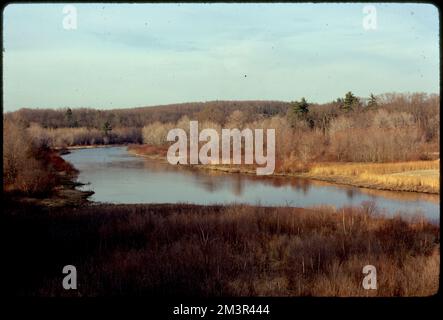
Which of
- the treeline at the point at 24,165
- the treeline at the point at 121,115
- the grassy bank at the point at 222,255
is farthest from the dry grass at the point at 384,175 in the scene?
the treeline at the point at 24,165

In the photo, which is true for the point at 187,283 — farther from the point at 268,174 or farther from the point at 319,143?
the point at 268,174

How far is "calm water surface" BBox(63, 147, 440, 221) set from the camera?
15.3 metres

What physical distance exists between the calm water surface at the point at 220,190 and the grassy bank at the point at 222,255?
5825 millimetres

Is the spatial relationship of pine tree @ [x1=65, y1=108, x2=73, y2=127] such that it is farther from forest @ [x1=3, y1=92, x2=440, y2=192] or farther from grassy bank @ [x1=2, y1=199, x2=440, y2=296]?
grassy bank @ [x1=2, y1=199, x2=440, y2=296]

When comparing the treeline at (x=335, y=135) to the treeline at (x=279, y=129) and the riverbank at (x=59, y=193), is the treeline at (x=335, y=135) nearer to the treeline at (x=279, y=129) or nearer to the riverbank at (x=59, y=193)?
the treeline at (x=279, y=129)

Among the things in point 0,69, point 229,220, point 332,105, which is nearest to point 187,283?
point 0,69

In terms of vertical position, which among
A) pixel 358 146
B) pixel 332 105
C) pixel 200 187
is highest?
pixel 332 105

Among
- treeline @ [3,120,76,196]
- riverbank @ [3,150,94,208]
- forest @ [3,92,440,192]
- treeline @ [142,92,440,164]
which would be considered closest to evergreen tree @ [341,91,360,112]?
forest @ [3,92,440,192]

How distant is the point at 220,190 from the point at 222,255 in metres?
13.6

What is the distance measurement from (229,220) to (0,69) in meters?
4.85

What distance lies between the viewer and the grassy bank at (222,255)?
12.8 ft

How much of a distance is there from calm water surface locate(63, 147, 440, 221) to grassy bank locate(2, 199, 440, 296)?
5825 millimetres
